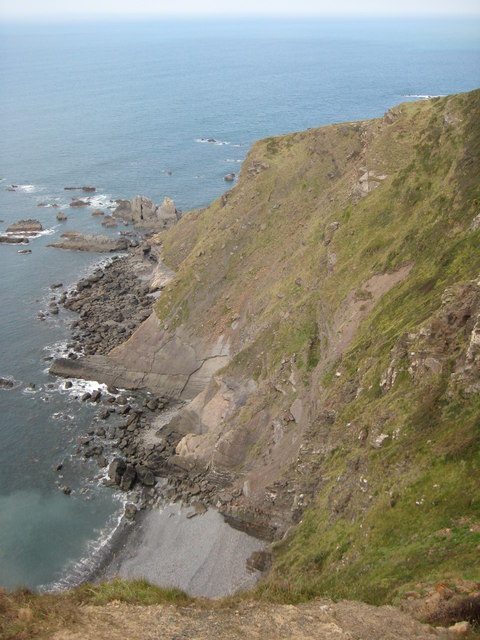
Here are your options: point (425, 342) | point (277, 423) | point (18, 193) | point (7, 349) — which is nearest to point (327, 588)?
point (425, 342)

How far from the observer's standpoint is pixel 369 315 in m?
47.5

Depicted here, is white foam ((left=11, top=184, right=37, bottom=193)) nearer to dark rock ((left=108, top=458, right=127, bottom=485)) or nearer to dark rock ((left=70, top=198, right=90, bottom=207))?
dark rock ((left=70, top=198, right=90, bottom=207))

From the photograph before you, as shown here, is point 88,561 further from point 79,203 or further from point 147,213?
point 79,203

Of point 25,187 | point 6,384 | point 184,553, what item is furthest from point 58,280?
A: point 184,553

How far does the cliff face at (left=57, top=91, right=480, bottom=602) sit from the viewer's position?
1181 inches

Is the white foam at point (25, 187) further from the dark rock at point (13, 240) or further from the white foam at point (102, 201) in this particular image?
the dark rock at point (13, 240)

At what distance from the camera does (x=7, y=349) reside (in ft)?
261

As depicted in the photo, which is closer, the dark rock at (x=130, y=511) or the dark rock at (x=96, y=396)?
the dark rock at (x=130, y=511)

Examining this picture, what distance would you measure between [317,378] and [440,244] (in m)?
14.4

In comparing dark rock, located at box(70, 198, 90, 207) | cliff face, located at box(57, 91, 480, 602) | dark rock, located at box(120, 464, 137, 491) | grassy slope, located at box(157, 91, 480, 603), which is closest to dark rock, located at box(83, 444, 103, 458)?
dark rock, located at box(120, 464, 137, 491)

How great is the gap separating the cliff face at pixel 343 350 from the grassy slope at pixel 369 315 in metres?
0.15

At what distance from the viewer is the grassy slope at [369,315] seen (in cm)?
2875

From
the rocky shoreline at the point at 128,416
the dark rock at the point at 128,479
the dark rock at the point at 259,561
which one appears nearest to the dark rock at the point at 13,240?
the rocky shoreline at the point at 128,416

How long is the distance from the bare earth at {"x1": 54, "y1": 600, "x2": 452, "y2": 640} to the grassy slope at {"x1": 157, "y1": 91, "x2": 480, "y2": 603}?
6.33 feet
